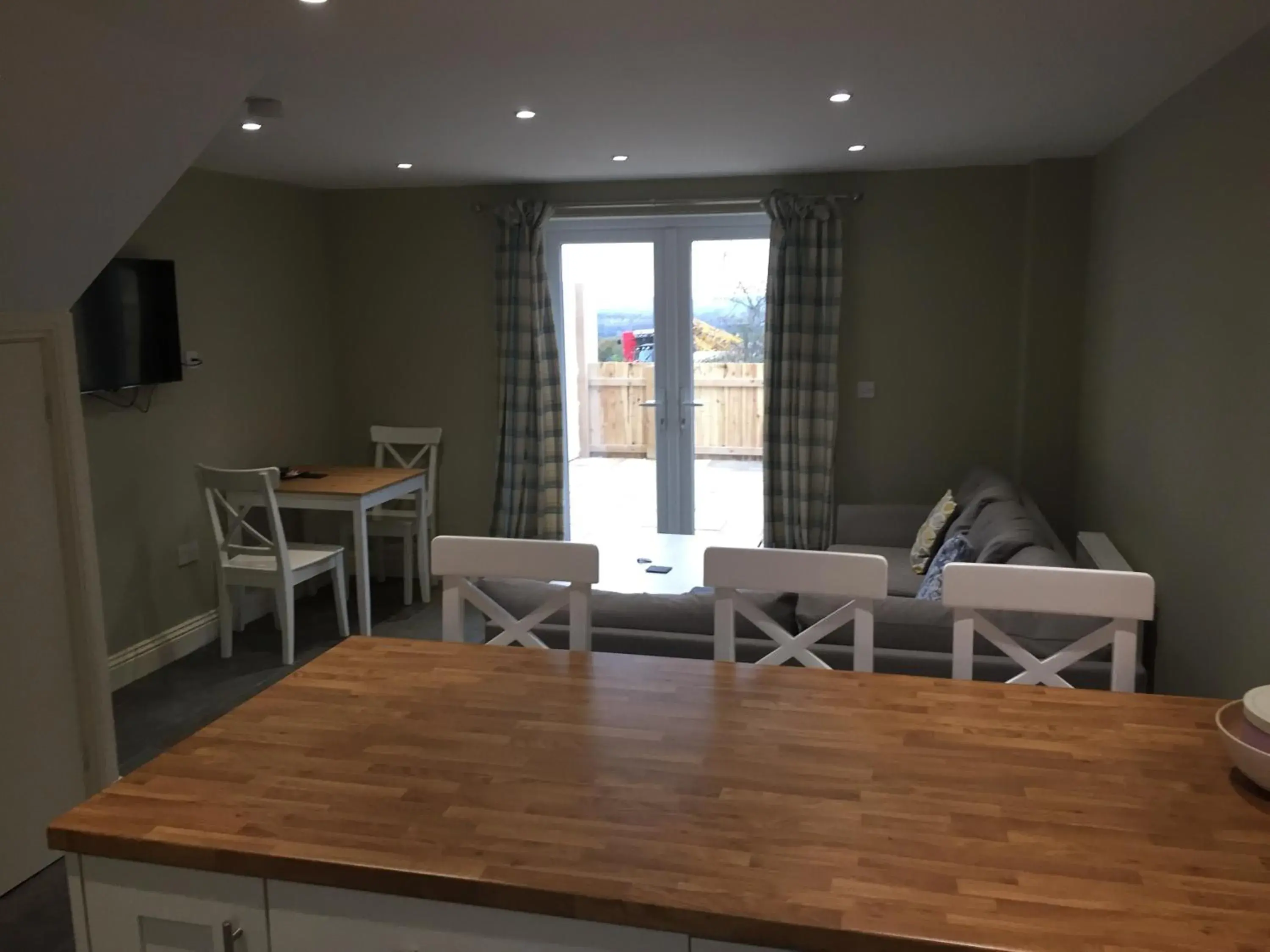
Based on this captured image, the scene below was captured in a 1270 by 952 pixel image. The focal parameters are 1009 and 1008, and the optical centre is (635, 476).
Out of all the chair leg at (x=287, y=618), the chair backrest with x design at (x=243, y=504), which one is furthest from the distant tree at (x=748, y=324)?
the chair leg at (x=287, y=618)

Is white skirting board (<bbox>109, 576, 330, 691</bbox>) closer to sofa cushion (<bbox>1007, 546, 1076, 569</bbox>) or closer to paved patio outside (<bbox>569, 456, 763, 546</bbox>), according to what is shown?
paved patio outside (<bbox>569, 456, 763, 546</bbox>)

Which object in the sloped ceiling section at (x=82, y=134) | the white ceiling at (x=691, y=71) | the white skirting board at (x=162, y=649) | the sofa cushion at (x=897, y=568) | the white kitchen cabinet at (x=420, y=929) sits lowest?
the white skirting board at (x=162, y=649)

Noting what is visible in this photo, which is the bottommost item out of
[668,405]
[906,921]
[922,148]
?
[906,921]

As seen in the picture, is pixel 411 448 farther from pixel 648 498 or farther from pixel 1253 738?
pixel 1253 738

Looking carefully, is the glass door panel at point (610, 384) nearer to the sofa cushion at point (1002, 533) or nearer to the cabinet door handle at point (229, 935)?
the sofa cushion at point (1002, 533)

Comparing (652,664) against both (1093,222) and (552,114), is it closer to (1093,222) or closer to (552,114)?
(552,114)

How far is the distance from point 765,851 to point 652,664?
0.78 meters

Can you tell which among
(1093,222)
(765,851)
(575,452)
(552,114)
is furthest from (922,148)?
(765,851)

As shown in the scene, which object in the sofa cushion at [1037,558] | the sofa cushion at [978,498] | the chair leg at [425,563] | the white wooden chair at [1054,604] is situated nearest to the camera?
the white wooden chair at [1054,604]

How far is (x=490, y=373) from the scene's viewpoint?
6.09 metres

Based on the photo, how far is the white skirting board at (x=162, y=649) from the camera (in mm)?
4535

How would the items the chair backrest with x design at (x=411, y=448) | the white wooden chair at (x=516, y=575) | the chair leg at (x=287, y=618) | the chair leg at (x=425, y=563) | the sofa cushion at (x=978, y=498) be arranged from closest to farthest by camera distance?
the white wooden chair at (x=516, y=575), the sofa cushion at (x=978, y=498), the chair leg at (x=287, y=618), the chair leg at (x=425, y=563), the chair backrest with x design at (x=411, y=448)

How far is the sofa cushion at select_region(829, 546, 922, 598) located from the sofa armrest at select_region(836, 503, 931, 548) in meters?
0.05

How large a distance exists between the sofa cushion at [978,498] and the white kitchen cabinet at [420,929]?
9.69 feet
